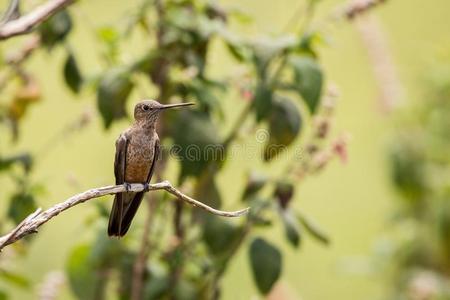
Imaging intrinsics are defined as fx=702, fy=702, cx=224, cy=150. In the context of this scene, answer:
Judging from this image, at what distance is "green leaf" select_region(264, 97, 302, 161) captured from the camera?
1.53 metres

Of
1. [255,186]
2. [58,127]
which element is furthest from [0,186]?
[255,186]

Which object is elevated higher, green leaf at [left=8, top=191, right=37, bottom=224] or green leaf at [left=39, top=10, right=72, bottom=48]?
green leaf at [left=39, top=10, right=72, bottom=48]

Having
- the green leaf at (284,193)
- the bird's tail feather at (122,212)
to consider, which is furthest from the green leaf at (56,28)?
the green leaf at (284,193)

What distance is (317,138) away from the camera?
1578mm

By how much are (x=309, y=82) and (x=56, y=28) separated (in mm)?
570

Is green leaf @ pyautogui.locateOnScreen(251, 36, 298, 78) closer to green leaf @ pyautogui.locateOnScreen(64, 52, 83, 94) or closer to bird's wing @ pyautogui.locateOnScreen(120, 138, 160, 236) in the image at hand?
bird's wing @ pyautogui.locateOnScreen(120, 138, 160, 236)

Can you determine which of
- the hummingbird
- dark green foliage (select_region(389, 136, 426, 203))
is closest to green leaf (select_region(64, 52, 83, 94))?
the hummingbird

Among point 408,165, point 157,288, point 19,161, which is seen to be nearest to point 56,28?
point 19,161

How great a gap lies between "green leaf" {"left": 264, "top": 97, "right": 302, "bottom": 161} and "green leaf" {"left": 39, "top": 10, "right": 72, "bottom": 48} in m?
0.49

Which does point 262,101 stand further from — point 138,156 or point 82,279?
point 82,279

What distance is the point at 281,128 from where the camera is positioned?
5.04 ft

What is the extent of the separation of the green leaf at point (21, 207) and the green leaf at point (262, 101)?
55 cm

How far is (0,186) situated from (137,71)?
1457mm

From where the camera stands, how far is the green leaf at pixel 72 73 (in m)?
1.70
